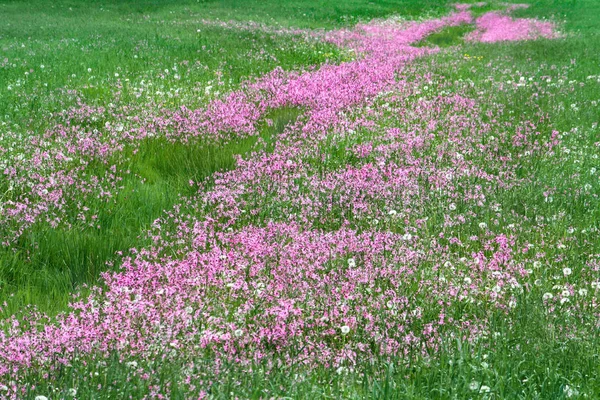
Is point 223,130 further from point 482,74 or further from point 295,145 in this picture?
point 482,74

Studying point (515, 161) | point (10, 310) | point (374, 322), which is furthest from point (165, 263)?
point (515, 161)

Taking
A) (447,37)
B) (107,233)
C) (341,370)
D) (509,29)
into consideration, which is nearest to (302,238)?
(107,233)

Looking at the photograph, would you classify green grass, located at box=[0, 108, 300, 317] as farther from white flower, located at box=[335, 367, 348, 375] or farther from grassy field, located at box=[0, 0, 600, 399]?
white flower, located at box=[335, 367, 348, 375]

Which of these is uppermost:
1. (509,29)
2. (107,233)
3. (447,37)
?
(509,29)

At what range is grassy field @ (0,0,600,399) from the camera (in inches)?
131

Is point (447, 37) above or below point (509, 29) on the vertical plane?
below

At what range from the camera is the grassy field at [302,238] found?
10.9ft

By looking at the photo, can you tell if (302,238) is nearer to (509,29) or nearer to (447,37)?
(447,37)

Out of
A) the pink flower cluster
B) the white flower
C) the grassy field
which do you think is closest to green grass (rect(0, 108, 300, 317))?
the grassy field

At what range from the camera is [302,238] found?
5.22 metres

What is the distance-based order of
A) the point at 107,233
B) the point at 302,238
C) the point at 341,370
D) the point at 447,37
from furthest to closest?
the point at 447,37
the point at 107,233
the point at 302,238
the point at 341,370

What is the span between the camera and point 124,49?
1645cm

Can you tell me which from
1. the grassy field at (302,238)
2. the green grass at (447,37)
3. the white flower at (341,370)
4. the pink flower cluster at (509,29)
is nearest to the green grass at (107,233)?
the grassy field at (302,238)

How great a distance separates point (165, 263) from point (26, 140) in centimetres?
406
